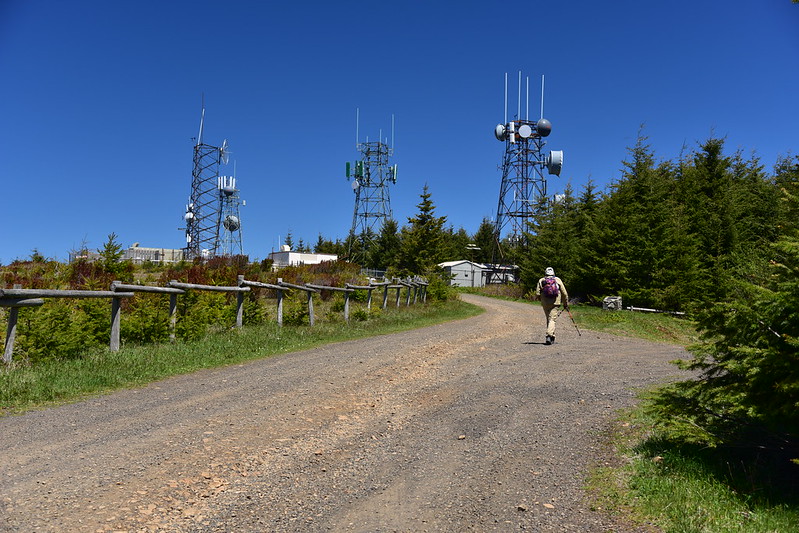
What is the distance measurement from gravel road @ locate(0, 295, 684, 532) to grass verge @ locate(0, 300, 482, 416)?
1.60ft

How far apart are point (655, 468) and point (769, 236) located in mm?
27818

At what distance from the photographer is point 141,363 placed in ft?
27.6

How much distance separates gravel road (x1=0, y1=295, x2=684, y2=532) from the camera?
12.1 feet

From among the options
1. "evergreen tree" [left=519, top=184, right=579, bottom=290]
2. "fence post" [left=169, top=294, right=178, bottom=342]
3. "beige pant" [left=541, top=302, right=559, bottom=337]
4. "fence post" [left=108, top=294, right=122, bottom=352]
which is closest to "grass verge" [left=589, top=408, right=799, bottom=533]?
"beige pant" [left=541, top=302, right=559, bottom=337]

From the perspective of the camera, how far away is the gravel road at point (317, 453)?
368cm

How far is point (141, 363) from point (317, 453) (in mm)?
4835

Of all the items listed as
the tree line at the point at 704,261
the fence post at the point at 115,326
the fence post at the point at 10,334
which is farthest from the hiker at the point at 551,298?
the fence post at the point at 10,334

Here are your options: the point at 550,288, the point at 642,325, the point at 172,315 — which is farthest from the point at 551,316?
the point at 642,325

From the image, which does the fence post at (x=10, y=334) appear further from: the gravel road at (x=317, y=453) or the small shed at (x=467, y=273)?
the small shed at (x=467, y=273)

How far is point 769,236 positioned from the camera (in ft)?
88.5

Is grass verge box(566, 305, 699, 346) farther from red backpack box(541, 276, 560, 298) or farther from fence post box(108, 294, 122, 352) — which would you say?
fence post box(108, 294, 122, 352)

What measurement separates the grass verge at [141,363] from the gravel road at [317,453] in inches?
19.2

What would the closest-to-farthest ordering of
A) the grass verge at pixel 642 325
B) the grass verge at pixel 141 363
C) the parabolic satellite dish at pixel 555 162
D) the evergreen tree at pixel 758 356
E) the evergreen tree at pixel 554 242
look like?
the evergreen tree at pixel 758 356 < the grass verge at pixel 141 363 < the grass verge at pixel 642 325 < the evergreen tree at pixel 554 242 < the parabolic satellite dish at pixel 555 162

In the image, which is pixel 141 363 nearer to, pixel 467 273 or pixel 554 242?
pixel 554 242
